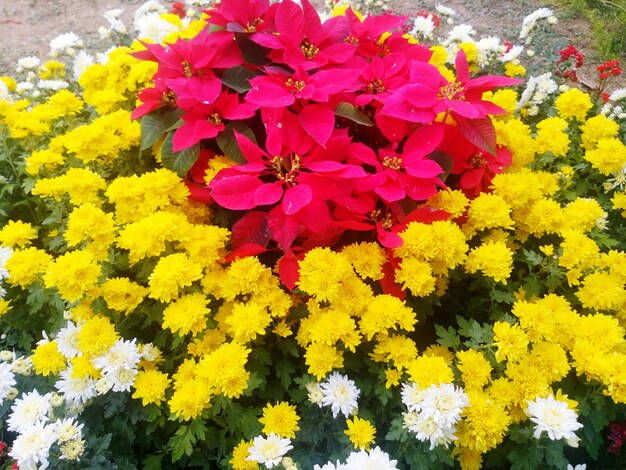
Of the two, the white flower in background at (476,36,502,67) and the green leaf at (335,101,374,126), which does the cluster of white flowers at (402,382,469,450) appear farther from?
the white flower in background at (476,36,502,67)

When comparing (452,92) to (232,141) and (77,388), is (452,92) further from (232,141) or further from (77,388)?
(77,388)

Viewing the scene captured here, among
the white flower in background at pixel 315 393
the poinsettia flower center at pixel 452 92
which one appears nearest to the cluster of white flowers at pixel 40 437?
the white flower in background at pixel 315 393

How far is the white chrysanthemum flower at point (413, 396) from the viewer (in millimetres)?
1443

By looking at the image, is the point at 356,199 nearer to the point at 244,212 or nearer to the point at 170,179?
the point at 244,212

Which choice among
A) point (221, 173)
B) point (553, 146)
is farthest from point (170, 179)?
point (553, 146)

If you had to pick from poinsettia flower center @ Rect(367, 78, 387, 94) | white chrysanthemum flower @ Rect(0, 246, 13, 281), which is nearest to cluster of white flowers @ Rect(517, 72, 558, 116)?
poinsettia flower center @ Rect(367, 78, 387, 94)

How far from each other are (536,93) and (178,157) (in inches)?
63.8

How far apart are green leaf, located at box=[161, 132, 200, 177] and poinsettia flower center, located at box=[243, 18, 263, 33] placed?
1.42 feet

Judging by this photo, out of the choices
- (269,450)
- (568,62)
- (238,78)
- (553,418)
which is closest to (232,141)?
(238,78)

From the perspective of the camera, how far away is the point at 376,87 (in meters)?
1.89

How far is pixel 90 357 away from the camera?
162 cm

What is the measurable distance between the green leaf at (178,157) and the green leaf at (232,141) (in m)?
0.09

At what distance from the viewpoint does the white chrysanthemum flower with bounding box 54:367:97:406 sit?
1595mm

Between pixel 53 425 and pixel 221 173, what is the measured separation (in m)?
0.83
